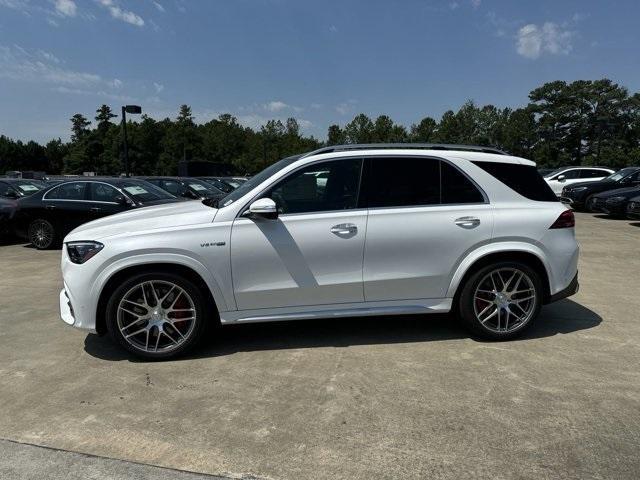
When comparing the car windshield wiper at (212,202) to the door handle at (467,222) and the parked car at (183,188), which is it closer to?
the door handle at (467,222)

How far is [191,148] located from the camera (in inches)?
3423

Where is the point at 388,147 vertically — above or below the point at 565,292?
above

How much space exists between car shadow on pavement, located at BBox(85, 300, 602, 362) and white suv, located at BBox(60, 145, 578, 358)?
320 mm

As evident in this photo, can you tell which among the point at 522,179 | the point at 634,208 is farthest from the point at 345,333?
the point at 634,208

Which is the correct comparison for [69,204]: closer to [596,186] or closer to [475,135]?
[596,186]

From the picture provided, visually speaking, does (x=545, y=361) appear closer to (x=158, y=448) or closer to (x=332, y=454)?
(x=332, y=454)

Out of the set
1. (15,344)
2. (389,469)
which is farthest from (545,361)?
(15,344)

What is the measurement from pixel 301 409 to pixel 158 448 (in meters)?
0.96

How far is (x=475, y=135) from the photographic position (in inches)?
3199

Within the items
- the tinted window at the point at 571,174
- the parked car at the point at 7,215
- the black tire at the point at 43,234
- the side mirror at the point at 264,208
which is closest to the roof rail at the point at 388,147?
the side mirror at the point at 264,208

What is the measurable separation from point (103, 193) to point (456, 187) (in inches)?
320

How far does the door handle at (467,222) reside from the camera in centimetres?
445

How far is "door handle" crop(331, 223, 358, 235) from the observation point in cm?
427

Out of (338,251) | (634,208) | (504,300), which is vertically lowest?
(504,300)
